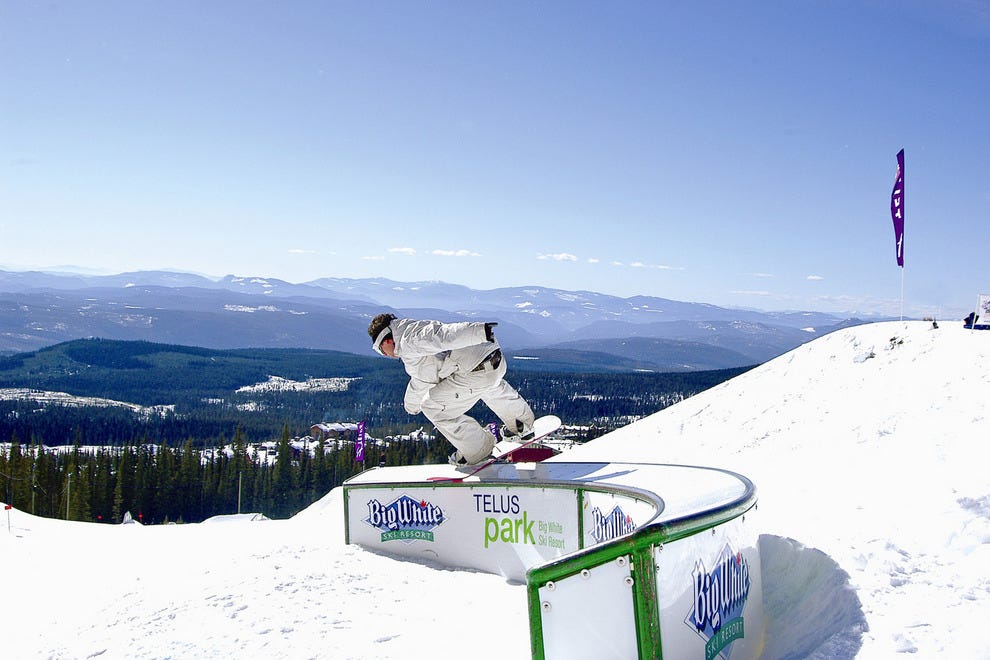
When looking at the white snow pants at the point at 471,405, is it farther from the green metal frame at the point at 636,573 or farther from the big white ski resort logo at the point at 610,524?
the green metal frame at the point at 636,573

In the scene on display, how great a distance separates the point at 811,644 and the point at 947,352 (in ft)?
47.1

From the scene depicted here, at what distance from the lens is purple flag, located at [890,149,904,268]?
64.8 ft

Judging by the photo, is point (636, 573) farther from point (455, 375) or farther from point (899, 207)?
point (899, 207)

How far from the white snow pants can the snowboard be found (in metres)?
0.16

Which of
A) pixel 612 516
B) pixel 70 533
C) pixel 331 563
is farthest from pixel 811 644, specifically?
pixel 70 533

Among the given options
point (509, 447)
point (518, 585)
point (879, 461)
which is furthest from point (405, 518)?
point (879, 461)

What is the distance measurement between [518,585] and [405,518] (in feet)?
6.53

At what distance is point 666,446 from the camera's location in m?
19.4

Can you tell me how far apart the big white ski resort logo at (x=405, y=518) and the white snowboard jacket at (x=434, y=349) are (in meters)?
1.36

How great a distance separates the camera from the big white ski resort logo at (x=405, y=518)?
28.5 feet

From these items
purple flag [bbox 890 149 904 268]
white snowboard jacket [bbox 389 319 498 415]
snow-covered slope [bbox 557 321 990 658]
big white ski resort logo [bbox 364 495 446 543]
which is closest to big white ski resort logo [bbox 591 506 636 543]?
snow-covered slope [bbox 557 321 990 658]

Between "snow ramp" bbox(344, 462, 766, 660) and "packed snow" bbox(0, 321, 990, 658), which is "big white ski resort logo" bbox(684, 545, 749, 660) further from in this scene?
"packed snow" bbox(0, 321, 990, 658)

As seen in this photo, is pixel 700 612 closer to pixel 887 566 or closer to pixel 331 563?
pixel 887 566

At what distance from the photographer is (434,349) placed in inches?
298
